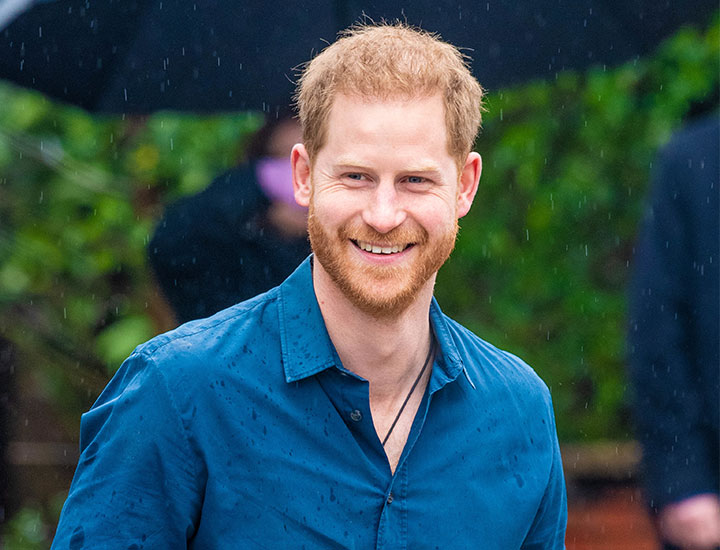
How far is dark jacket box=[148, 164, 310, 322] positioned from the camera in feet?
11.9

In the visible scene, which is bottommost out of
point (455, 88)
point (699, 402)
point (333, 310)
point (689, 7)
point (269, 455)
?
point (699, 402)

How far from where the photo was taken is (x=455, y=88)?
228 cm

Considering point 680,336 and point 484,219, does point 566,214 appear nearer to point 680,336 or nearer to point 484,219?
point 484,219

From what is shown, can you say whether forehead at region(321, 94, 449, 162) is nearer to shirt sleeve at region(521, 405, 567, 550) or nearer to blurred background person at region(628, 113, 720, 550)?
shirt sleeve at region(521, 405, 567, 550)

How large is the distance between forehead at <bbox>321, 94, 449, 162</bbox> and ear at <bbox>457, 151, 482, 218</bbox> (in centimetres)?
20

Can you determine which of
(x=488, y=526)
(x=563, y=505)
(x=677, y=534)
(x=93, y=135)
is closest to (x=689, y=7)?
(x=677, y=534)

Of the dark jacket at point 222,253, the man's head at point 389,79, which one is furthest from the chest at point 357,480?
the dark jacket at point 222,253

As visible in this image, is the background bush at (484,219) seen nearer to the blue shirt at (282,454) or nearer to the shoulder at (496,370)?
the shoulder at (496,370)

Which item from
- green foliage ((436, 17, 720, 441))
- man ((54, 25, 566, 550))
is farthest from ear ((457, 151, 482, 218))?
green foliage ((436, 17, 720, 441))

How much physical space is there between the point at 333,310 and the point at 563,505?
69cm

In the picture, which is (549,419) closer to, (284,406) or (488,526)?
(488,526)

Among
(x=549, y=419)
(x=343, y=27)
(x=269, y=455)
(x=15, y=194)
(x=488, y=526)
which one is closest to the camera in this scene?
(x=269, y=455)

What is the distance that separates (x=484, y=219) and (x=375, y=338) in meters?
3.45

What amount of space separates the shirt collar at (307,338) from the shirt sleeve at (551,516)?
31cm
